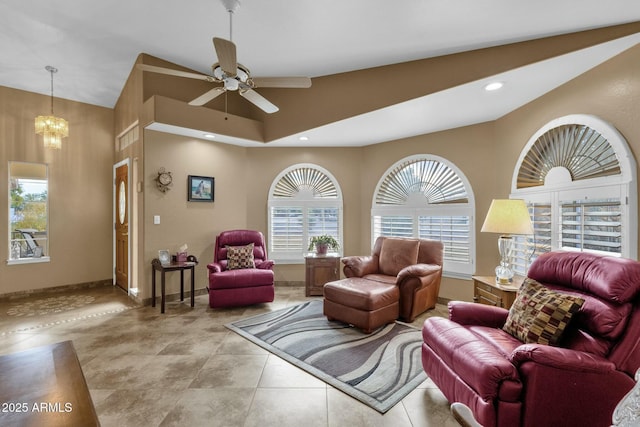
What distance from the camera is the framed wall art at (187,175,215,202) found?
4.41 m

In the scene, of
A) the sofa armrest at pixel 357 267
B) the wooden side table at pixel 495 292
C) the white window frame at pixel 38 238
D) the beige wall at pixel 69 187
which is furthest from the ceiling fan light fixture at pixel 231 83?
the white window frame at pixel 38 238

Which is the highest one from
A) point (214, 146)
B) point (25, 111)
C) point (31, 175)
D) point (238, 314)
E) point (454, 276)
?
point (25, 111)

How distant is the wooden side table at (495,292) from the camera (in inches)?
102

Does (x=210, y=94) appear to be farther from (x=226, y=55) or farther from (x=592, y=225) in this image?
(x=592, y=225)

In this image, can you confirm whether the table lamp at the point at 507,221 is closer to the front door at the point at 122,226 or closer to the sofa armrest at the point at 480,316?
the sofa armrest at the point at 480,316

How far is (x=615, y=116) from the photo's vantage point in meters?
2.28

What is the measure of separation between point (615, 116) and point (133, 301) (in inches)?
230

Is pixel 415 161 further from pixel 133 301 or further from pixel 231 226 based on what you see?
pixel 133 301

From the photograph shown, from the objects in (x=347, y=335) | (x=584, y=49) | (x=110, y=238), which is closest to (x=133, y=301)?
(x=110, y=238)

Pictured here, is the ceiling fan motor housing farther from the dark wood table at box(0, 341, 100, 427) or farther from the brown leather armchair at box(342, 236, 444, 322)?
the brown leather armchair at box(342, 236, 444, 322)

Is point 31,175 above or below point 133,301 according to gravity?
above

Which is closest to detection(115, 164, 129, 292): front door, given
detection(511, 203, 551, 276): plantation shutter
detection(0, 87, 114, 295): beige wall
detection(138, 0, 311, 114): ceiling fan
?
detection(0, 87, 114, 295): beige wall

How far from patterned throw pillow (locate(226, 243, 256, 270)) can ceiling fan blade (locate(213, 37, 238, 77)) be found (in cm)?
256

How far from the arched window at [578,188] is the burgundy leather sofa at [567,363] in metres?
0.64
